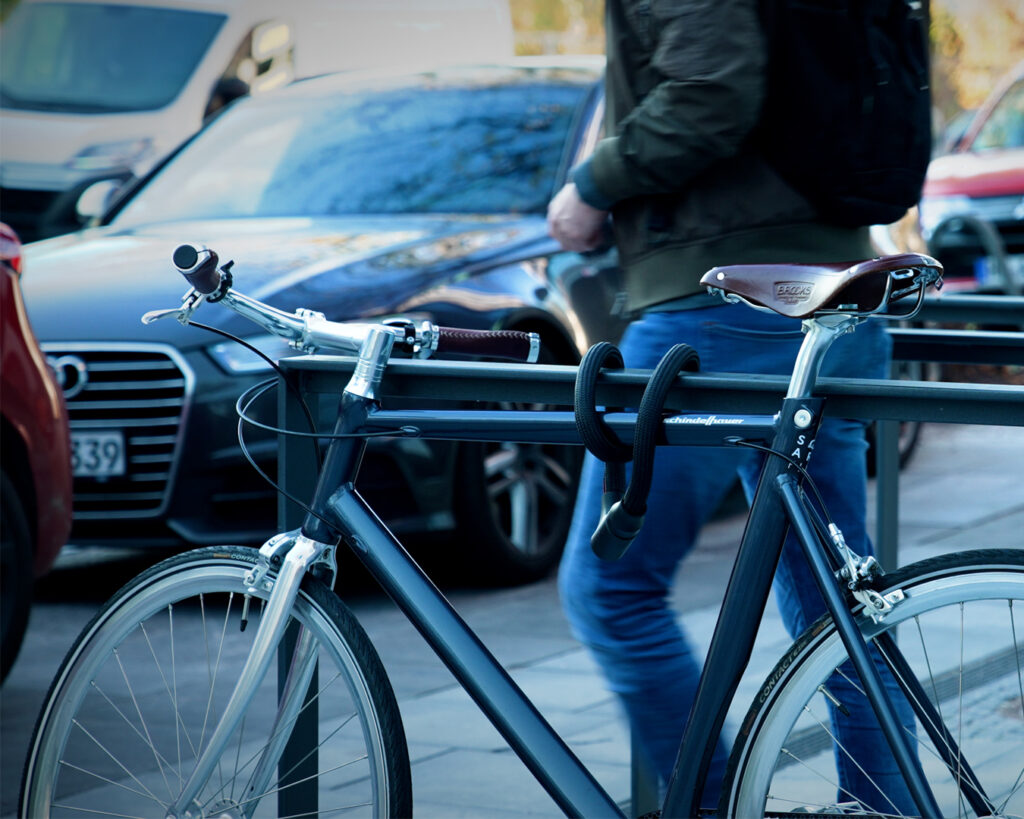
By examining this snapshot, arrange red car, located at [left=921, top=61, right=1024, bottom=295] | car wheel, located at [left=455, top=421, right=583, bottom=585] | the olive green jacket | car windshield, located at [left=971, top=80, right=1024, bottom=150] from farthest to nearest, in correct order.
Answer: car windshield, located at [left=971, top=80, right=1024, bottom=150]
red car, located at [left=921, top=61, right=1024, bottom=295]
car wheel, located at [left=455, top=421, right=583, bottom=585]
the olive green jacket

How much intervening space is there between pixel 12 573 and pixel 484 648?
2271 mm

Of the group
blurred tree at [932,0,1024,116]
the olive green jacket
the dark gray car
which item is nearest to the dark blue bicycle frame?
the olive green jacket

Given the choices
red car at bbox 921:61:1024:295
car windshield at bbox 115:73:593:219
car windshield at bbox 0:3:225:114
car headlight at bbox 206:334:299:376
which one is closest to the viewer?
car headlight at bbox 206:334:299:376

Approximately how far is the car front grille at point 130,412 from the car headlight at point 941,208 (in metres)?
6.61

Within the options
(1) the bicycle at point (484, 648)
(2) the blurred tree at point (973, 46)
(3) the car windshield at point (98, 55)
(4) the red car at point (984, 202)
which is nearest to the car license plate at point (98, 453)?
(1) the bicycle at point (484, 648)

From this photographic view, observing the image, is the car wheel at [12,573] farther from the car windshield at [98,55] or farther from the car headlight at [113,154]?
the car windshield at [98,55]

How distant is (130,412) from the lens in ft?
16.8

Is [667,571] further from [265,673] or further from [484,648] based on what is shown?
[265,673]

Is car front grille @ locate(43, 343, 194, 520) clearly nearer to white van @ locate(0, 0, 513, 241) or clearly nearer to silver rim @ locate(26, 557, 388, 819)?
silver rim @ locate(26, 557, 388, 819)

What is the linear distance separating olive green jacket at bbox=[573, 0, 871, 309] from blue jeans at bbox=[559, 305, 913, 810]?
0.10 metres

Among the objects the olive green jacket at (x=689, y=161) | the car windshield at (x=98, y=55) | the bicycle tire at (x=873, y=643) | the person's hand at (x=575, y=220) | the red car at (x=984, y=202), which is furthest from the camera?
the car windshield at (x=98, y=55)

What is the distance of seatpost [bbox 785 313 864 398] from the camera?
2.16 m

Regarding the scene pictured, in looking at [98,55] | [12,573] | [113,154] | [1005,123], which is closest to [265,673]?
[12,573]

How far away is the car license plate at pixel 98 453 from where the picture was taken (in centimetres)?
513
